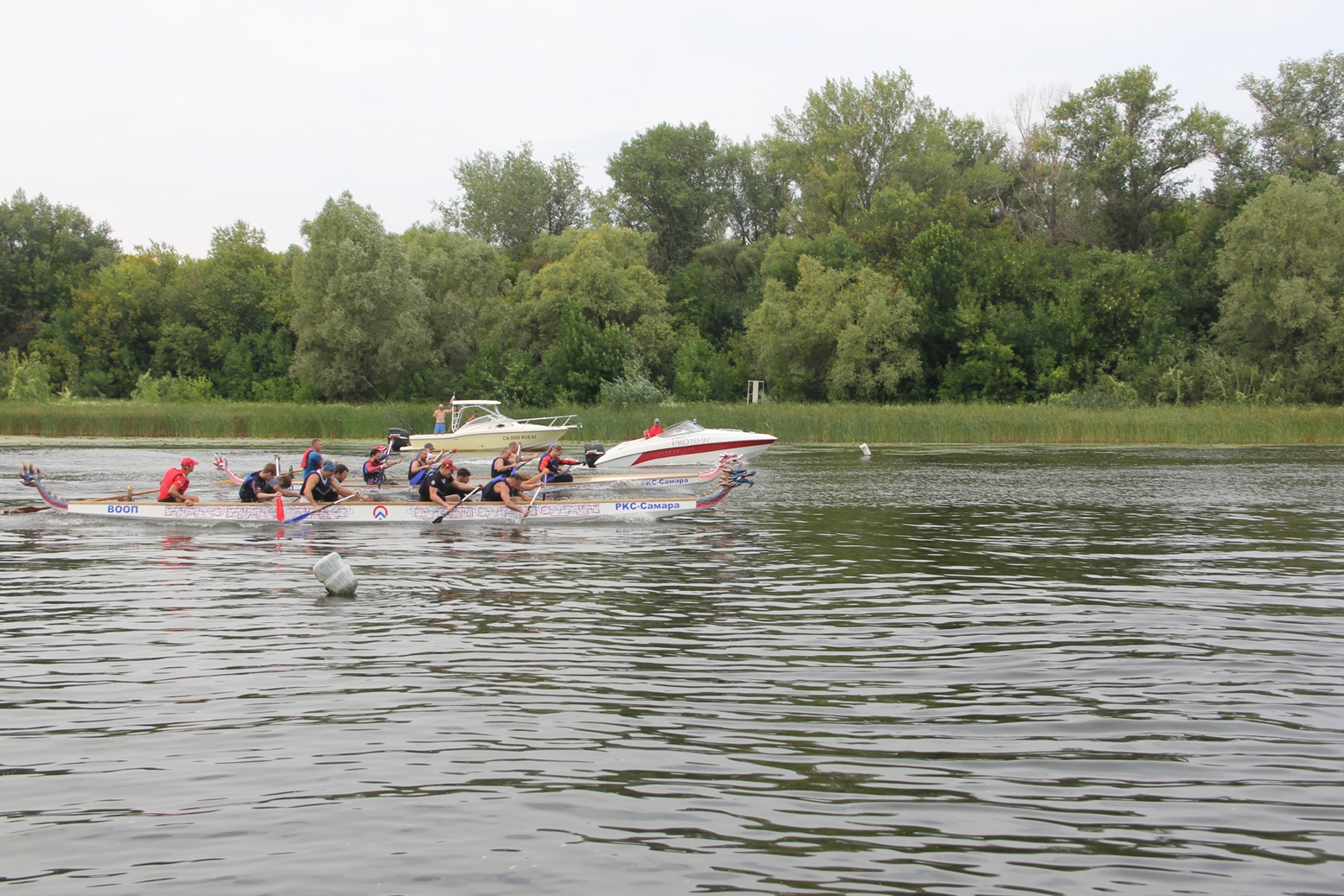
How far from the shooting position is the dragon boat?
21.0 m

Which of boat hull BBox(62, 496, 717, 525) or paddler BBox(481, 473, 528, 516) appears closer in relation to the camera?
boat hull BBox(62, 496, 717, 525)

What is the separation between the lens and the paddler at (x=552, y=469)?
76.3 feet

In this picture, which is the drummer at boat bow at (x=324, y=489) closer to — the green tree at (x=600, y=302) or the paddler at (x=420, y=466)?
the paddler at (x=420, y=466)

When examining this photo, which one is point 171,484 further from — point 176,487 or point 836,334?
point 836,334

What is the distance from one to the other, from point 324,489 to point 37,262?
78.7 m

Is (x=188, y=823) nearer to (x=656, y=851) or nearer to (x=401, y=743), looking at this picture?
(x=401, y=743)

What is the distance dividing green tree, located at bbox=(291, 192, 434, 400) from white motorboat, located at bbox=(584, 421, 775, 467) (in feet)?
130

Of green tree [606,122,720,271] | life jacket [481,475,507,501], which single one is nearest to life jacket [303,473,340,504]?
life jacket [481,475,507,501]

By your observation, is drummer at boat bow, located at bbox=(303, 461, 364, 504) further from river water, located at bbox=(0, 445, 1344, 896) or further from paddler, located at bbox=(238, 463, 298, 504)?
river water, located at bbox=(0, 445, 1344, 896)

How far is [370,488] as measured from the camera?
24781 mm

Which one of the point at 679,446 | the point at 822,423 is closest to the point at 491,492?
the point at 679,446

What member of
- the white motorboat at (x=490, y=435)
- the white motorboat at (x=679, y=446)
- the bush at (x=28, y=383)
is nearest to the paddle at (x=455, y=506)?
the white motorboat at (x=679, y=446)

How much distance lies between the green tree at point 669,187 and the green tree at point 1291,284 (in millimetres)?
39031

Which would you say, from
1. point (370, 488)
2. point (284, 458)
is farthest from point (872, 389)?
point (370, 488)
